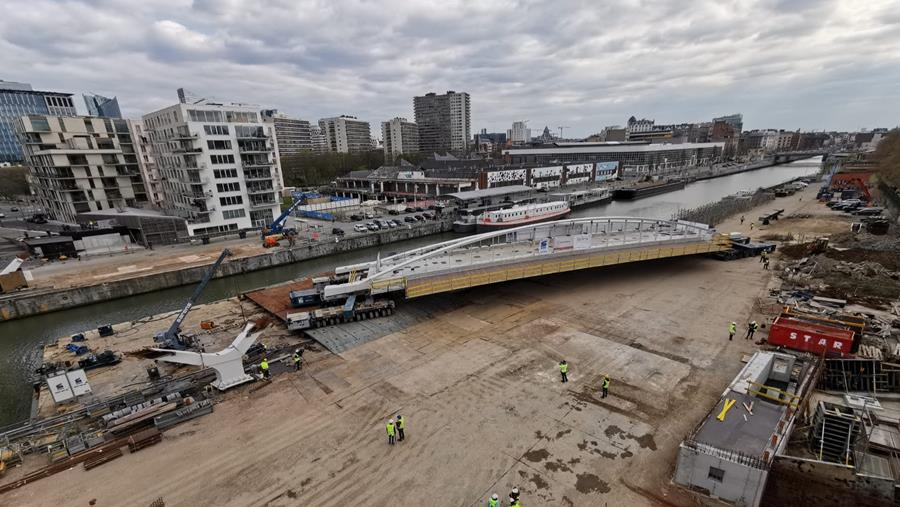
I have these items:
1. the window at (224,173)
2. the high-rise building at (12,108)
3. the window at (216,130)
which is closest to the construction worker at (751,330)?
the window at (224,173)

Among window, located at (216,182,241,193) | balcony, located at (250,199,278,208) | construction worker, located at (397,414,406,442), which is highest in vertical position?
window, located at (216,182,241,193)

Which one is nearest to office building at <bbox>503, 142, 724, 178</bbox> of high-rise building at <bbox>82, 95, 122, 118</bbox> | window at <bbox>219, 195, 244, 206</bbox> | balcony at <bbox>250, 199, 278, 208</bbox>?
balcony at <bbox>250, 199, 278, 208</bbox>

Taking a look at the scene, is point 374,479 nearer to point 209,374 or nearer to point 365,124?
point 209,374

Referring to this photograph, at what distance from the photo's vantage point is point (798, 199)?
69188mm

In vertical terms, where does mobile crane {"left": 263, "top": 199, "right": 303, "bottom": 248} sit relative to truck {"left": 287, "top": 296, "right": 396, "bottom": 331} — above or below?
→ above

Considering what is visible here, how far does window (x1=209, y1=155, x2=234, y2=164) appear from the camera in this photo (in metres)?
44.5

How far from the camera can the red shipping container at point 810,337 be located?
17766 millimetres

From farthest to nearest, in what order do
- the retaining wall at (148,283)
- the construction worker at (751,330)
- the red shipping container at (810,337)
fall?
the retaining wall at (148,283)
the construction worker at (751,330)
the red shipping container at (810,337)

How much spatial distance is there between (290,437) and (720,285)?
30.6 meters

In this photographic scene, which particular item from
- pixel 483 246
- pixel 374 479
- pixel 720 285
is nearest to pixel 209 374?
pixel 374 479

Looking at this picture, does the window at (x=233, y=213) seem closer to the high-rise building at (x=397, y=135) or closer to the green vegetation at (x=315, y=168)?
the green vegetation at (x=315, y=168)

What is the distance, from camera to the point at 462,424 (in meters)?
14.6

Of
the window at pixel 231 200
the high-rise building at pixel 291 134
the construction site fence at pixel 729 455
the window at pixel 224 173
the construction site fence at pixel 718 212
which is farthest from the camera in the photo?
the high-rise building at pixel 291 134

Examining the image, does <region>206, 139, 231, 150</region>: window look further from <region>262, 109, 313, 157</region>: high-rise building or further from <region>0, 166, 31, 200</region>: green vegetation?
<region>262, 109, 313, 157</region>: high-rise building
